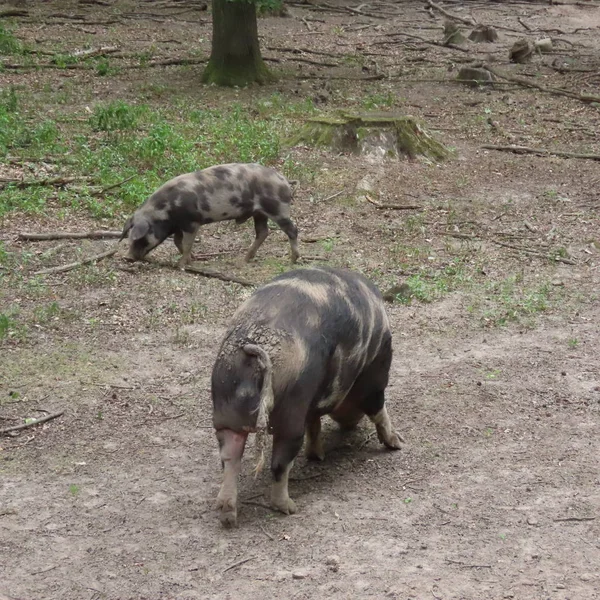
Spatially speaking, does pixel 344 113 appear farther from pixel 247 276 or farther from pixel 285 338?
pixel 285 338

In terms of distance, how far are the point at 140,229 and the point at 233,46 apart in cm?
730

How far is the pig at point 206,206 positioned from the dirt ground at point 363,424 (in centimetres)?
29

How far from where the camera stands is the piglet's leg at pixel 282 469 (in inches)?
203

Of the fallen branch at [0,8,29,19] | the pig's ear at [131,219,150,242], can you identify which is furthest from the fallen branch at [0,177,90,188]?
the fallen branch at [0,8,29,19]

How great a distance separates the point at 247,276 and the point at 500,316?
2238 mm

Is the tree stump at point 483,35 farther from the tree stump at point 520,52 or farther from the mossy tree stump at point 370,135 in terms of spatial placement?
the mossy tree stump at point 370,135

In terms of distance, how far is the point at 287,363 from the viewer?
5.02 metres

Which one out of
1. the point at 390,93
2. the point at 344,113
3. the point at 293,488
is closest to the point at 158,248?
the point at 344,113

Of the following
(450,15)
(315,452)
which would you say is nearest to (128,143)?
(315,452)

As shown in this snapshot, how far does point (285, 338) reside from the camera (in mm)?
5055

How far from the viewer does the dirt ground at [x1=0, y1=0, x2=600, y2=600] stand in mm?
4738

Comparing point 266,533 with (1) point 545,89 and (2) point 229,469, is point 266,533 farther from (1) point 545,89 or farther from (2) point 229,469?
(1) point 545,89

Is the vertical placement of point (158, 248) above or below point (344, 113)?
below

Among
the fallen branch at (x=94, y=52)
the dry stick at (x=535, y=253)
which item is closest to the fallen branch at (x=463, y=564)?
the dry stick at (x=535, y=253)
